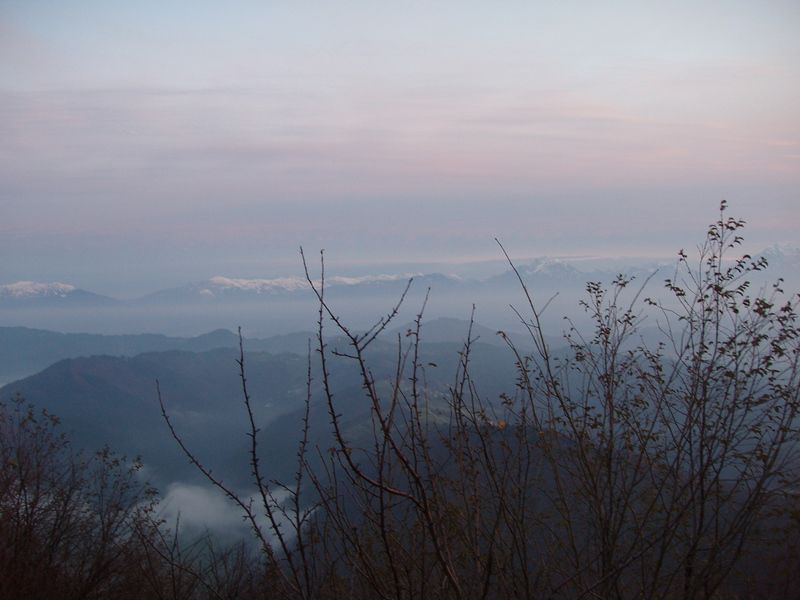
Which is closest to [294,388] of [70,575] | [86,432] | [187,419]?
[187,419]

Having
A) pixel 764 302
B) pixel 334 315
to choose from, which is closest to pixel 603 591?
pixel 764 302

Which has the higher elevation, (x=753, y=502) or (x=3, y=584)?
(x=753, y=502)

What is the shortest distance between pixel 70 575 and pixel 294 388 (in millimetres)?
148763

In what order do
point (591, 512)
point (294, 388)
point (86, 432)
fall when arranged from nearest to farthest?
point (591, 512) → point (86, 432) → point (294, 388)

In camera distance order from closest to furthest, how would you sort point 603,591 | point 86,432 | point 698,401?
point 603,591 < point 698,401 < point 86,432

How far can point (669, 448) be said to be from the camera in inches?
236

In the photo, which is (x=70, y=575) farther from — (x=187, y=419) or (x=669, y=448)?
(x=187, y=419)

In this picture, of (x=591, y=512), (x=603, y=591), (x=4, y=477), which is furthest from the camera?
(x=4, y=477)

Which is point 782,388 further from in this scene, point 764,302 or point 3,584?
point 3,584

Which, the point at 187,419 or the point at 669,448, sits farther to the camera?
the point at 187,419

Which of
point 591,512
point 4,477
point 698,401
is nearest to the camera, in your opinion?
point 698,401

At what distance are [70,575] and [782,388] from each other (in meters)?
8.27

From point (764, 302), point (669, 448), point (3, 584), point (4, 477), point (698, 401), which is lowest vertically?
point (3, 584)

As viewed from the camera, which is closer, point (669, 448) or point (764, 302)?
point (764, 302)
